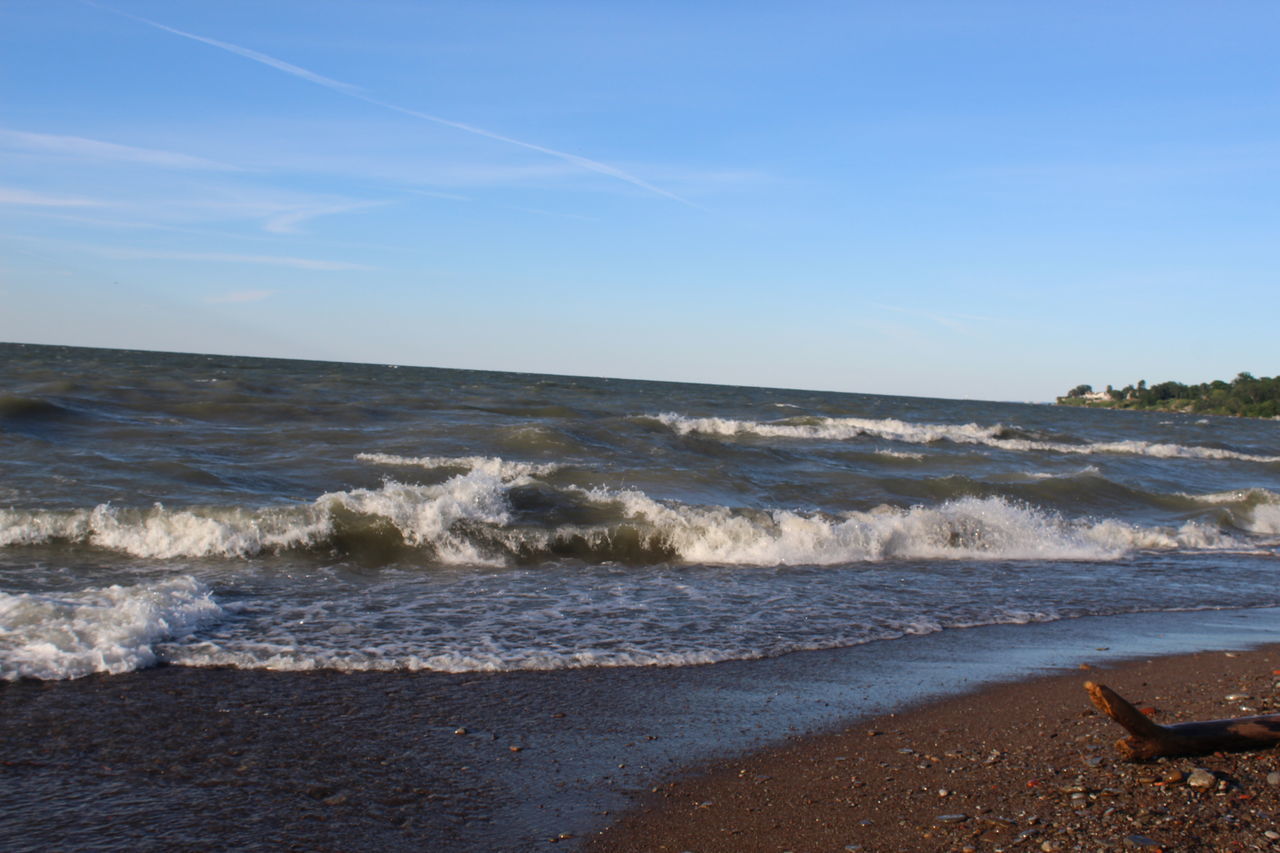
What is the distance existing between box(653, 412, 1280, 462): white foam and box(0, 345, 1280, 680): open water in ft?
20.5

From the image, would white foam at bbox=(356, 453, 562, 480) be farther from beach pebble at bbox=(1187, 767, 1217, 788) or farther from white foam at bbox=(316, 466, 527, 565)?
beach pebble at bbox=(1187, 767, 1217, 788)

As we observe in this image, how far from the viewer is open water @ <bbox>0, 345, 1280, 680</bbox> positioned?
6.16 metres

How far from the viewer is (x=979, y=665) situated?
249 inches

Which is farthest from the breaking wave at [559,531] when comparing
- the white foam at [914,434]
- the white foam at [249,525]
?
the white foam at [914,434]

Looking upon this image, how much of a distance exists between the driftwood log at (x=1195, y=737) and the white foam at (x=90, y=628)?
4.97m

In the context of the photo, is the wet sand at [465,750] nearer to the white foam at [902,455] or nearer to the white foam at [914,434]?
the white foam at [902,455]

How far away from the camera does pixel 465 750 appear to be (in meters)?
4.34

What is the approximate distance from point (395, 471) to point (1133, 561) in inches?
390

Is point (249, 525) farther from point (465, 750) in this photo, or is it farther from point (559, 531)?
point (465, 750)

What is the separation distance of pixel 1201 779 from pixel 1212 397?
387 feet

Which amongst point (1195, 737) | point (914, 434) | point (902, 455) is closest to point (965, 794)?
point (1195, 737)

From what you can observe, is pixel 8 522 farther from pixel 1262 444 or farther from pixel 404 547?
pixel 1262 444

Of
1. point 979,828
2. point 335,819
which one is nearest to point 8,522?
point 335,819

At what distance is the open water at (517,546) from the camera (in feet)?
20.2
